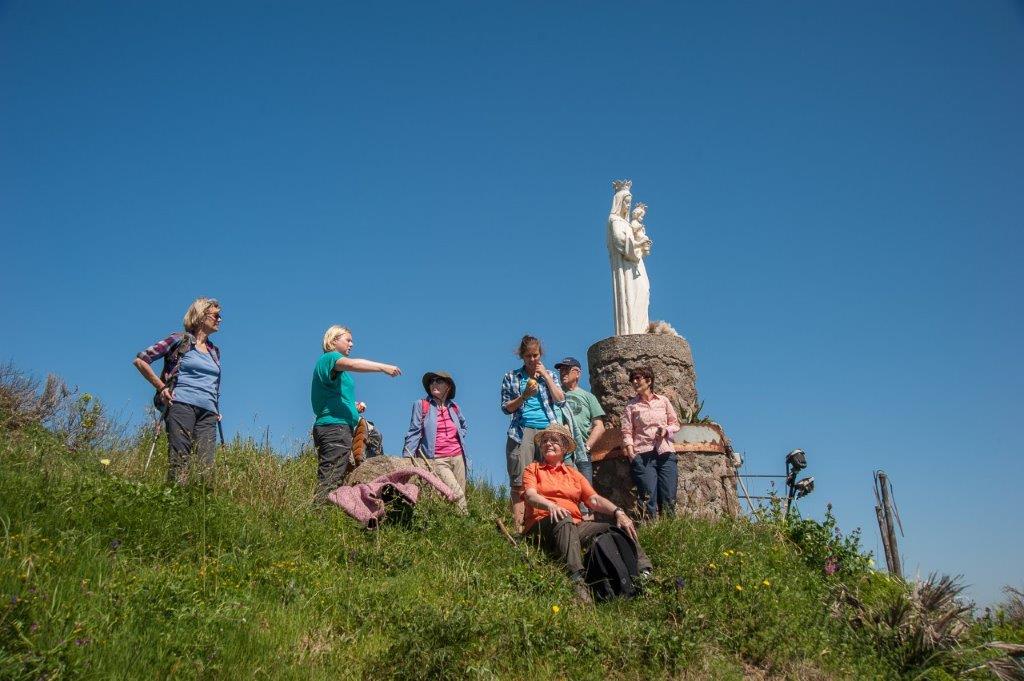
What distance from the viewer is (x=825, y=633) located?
5.52 metres

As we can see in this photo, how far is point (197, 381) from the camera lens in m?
6.44

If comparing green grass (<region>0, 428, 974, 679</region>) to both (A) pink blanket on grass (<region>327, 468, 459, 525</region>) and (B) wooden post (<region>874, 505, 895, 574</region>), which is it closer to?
(A) pink blanket on grass (<region>327, 468, 459, 525</region>)

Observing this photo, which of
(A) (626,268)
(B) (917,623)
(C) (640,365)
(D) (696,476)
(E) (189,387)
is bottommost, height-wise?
(B) (917,623)

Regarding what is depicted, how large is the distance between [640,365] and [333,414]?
4.51 m

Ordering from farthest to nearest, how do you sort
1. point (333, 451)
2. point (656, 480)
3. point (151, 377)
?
point (656, 480), point (333, 451), point (151, 377)

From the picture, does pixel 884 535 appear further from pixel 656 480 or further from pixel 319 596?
pixel 319 596

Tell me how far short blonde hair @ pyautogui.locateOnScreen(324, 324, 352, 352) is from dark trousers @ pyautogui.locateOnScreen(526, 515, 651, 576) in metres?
2.40

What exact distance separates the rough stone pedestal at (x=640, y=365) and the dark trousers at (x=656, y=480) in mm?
1965

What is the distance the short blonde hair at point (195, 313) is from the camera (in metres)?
6.68

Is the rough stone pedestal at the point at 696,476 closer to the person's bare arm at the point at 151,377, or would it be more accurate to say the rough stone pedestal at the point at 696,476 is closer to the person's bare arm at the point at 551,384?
the person's bare arm at the point at 551,384

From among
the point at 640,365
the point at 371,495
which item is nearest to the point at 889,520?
the point at 640,365

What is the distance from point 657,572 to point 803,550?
2.54 m

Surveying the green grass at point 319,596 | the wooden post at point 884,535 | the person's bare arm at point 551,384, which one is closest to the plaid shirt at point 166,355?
the green grass at point 319,596

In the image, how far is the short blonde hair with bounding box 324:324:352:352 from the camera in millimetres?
7035
